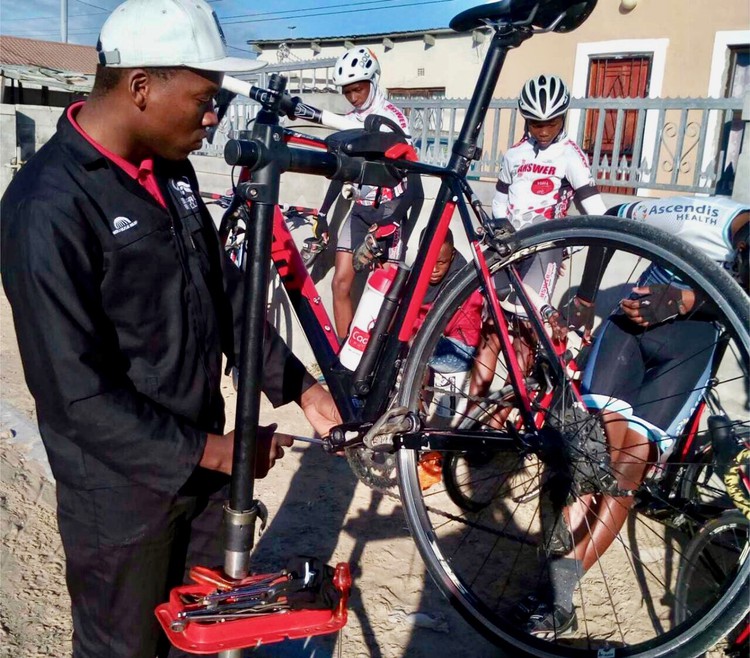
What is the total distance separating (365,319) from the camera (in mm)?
3199

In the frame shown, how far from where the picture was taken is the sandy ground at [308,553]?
104 inches

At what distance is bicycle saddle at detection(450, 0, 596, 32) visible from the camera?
2266mm

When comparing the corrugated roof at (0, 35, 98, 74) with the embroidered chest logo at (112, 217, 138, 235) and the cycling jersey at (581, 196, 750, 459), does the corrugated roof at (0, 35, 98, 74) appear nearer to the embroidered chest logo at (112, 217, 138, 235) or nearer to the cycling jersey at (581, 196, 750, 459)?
the cycling jersey at (581, 196, 750, 459)

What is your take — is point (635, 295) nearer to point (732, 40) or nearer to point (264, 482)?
point (264, 482)

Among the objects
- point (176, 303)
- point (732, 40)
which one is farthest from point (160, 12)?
point (732, 40)

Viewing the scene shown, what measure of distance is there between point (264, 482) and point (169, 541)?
199cm

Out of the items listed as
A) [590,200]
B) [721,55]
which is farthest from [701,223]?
[721,55]

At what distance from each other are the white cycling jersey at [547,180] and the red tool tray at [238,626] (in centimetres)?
283

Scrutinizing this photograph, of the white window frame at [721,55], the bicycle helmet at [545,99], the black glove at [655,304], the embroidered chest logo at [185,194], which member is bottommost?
the black glove at [655,304]

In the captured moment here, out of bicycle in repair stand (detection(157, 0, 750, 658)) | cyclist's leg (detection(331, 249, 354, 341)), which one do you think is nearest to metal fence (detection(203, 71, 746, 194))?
cyclist's leg (detection(331, 249, 354, 341))

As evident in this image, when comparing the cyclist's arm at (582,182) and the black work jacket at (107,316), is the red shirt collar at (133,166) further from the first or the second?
the cyclist's arm at (582,182)

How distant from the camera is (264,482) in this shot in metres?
3.85

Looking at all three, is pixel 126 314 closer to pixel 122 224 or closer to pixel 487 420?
pixel 122 224

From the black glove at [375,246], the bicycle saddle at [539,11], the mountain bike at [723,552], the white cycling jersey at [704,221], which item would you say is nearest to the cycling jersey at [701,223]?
the white cycling jersey at [704,221]
